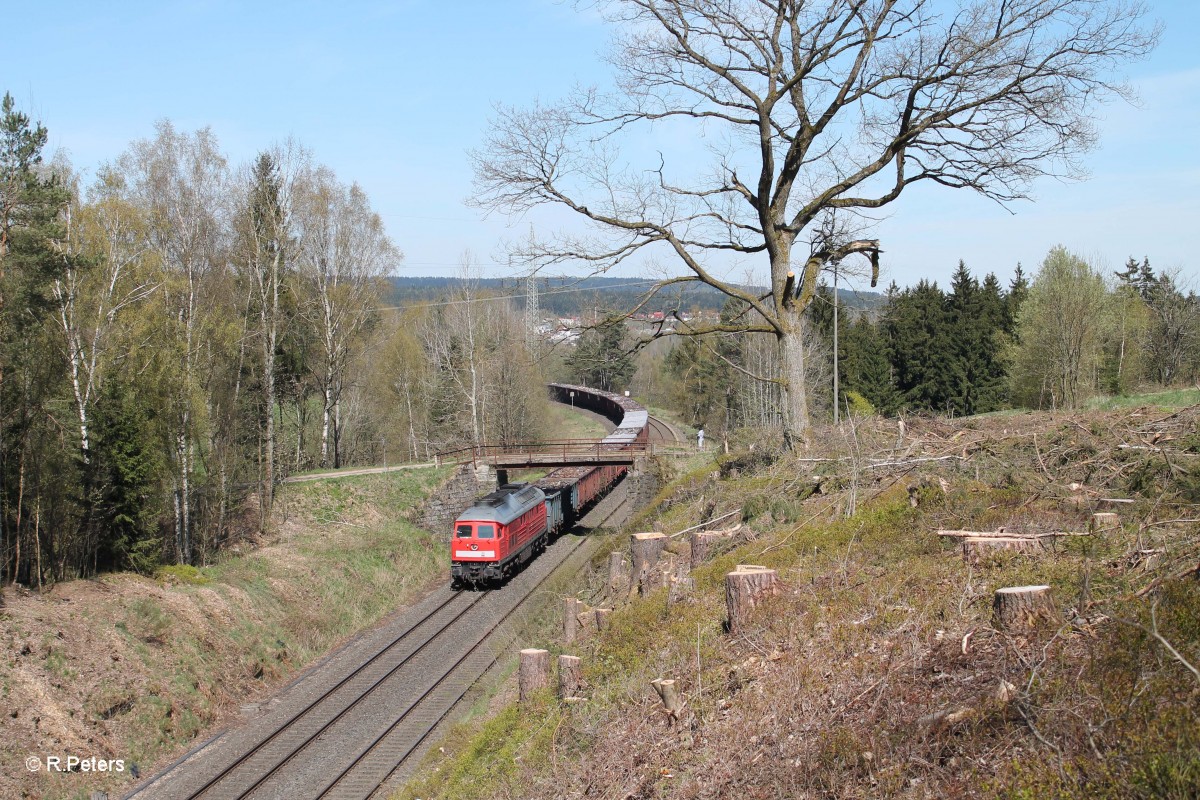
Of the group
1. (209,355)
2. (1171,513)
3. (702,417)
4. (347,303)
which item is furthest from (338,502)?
(702,417)

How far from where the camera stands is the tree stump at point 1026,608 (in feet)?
18.9

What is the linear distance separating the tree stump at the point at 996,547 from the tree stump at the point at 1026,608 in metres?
1.54

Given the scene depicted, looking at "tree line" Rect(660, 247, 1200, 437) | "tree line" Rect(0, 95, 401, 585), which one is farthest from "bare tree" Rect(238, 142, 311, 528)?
"tree line" Rect(660, 247, 1200, 437)

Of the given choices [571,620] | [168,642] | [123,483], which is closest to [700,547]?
[571,620]

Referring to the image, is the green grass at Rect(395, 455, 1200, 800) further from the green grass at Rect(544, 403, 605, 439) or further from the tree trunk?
the green grass at Rect(544, 403, 605, 439)

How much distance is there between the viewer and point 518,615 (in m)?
22.8

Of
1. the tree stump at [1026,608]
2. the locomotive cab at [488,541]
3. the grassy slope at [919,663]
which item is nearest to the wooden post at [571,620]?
the grassy slope at [919,663]

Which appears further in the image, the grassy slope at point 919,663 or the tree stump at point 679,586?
the tree stump at point 679,586

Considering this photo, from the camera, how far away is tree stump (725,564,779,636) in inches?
319

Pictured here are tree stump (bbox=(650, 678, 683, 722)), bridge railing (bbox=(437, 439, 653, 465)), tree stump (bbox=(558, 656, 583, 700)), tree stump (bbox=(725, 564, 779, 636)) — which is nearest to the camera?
tree stump (bbox=(650, 678, 683, 722))

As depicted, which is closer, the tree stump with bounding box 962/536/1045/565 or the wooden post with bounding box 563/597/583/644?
the tree stump with bounding box 962/536/1045/565

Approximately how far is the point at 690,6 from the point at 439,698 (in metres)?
13.7

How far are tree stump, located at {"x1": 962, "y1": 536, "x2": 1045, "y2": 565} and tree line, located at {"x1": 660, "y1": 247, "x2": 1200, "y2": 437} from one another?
1071 inches

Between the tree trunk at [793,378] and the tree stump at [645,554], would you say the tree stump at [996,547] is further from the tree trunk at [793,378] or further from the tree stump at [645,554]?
the tree trunk at [793,378]
